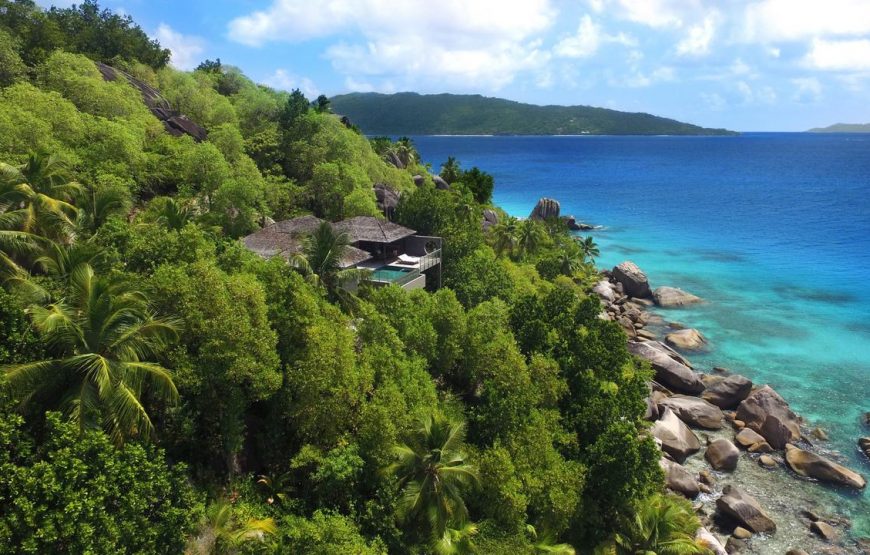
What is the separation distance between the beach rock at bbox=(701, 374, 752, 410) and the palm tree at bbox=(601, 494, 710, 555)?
14124 millimetres

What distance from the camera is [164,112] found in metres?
44.6

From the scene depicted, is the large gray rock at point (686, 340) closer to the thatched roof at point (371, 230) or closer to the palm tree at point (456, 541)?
the thatched roof at point (371, 230)

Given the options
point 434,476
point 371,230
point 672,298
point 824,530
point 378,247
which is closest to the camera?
point 434,476

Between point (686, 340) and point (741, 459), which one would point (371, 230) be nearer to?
point (741, 459)

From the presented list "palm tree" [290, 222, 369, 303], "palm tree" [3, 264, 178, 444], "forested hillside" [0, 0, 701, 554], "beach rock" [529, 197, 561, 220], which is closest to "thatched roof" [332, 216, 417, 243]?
"forested hillside" [0, 0, 701, 554]

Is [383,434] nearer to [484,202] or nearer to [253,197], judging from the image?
[253,197]

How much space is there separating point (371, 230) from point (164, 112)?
2305 cm

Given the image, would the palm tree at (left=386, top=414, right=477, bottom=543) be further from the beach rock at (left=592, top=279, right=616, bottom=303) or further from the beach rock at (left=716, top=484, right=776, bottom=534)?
the beach rock at (left=592, top=279, right=616, bottom=303)

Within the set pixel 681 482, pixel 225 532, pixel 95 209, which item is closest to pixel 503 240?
pixel 681 482

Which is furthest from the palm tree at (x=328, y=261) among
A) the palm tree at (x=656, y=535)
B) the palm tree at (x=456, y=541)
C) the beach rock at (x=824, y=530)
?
the beach rock at (x=824, y=530)

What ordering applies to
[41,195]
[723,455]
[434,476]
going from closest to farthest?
[434,476] → [41,195] → [723,455]

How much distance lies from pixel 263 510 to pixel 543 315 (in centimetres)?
1652

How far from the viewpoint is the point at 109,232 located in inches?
808

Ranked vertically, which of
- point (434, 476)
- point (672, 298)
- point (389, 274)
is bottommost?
point (672, 298)
